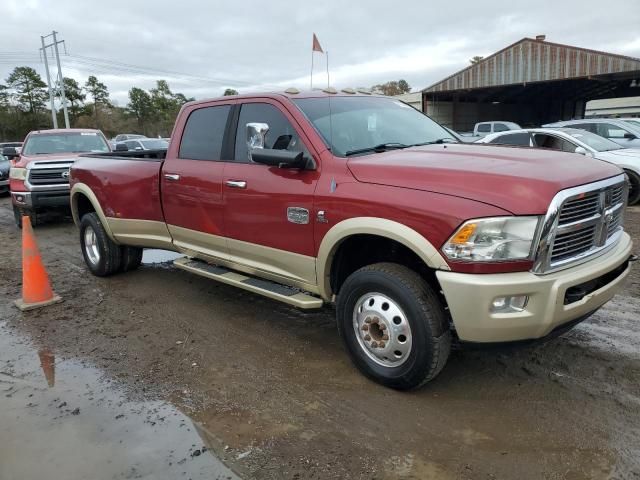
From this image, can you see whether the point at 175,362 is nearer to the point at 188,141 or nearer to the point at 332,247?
the point at 332,247

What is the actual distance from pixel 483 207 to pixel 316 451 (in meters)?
1.64

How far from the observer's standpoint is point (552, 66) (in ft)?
83.6

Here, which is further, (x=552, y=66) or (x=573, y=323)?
(x=552, y=66)

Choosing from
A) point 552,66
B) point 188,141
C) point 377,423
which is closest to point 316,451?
point 377,423

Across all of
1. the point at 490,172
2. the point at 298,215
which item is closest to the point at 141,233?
the point at 298,215

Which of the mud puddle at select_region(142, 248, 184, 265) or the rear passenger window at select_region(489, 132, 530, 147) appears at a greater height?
the rear passenger window at select_region(489, 132, 530, 147)

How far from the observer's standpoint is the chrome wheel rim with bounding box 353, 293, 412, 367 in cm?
332

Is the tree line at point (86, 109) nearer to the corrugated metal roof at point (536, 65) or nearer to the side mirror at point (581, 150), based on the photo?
the corrugated metal roof at point (536, 65)

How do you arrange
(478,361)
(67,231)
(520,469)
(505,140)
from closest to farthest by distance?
(520,469) < (478,361) < (67,231) < (505,140)

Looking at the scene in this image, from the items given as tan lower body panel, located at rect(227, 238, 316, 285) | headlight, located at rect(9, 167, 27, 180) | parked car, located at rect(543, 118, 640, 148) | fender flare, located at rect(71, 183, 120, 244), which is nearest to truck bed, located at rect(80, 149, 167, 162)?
fender flare, located at rect(71, 183, 120, 244)

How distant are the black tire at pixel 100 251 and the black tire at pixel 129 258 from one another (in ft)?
0.20

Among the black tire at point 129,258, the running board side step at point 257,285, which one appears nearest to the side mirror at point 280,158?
the running board side step at point 257,285

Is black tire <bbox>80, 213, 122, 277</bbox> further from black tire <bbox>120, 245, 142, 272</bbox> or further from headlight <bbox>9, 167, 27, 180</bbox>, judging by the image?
headlight <bbox>9, 167, 27, 180</bbox>

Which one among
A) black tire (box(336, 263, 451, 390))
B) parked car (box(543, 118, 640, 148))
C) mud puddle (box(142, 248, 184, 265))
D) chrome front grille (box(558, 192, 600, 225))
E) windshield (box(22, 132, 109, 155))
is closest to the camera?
chrome front grille (box(558, 192, 600, 225))
